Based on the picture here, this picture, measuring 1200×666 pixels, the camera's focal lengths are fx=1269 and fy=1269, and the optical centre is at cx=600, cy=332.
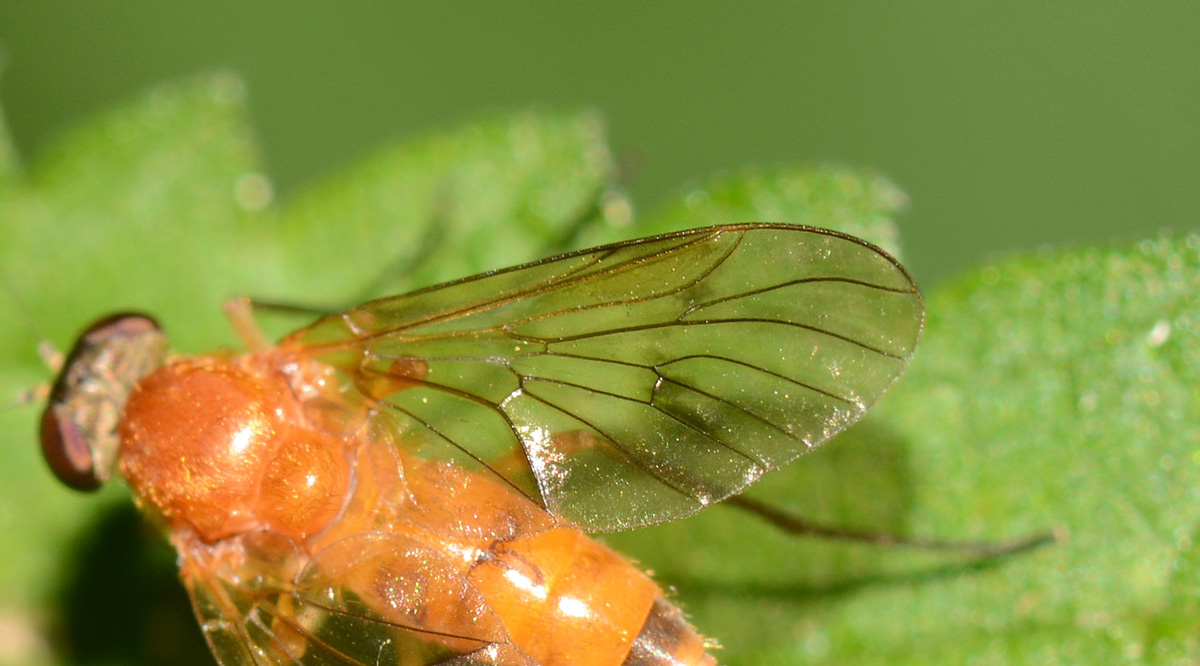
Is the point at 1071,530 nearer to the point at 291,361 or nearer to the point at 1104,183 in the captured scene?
the point at 291,361

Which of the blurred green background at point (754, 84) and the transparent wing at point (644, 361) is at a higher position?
the blurred green background at point (754, 84)

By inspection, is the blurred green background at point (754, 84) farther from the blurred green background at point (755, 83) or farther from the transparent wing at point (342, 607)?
the transparent wing at point (342, 607)

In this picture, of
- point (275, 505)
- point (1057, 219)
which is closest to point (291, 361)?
point (275, 505)

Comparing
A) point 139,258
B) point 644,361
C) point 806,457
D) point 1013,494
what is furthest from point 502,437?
point 139,258

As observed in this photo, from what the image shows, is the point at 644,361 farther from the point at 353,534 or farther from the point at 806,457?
the point at 353,534

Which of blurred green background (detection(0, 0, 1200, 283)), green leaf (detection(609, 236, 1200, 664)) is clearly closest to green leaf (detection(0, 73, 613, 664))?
green leaf (detection(609, 236, 1200, 664))

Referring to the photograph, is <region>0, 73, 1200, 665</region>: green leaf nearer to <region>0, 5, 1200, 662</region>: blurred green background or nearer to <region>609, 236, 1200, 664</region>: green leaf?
<region>609, 236, 1200, 664</region>: green leaf

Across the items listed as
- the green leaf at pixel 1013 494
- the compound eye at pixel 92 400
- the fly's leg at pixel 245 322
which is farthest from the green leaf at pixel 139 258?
the green leaf at pixel 1013 494
